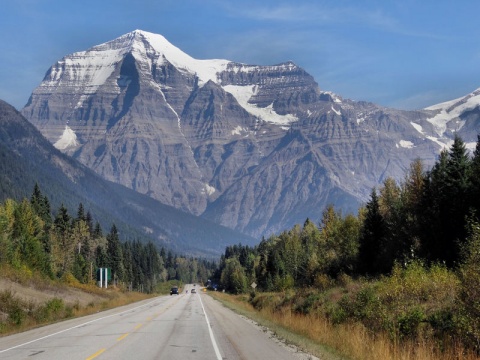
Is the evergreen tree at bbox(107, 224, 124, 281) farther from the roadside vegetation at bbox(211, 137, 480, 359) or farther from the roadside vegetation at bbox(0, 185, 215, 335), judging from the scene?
the roadside vegetation at bbox(211, 137, 480, 359)

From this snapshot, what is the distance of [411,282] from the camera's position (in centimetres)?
2706

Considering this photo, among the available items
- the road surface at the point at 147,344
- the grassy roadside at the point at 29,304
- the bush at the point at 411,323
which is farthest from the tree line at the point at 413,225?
the grassy roadside at the point at 29,304

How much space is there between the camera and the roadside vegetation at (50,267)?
4065cm

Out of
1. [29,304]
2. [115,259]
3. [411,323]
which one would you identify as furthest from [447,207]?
[115,259]

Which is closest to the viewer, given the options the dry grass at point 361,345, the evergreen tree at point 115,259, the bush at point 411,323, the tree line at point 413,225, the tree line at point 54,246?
the dry grass at point 361,345

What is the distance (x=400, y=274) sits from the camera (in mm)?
31703

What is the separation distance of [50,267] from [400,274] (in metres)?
62.3

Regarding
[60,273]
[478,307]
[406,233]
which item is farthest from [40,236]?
[478,307]

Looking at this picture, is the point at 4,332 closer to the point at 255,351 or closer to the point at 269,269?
the point at 255,351

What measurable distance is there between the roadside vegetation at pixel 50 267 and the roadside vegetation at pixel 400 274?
15287 millimetres

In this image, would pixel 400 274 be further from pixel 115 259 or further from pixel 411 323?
pixel 115 259

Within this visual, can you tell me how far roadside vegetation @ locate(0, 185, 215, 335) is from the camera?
133ft

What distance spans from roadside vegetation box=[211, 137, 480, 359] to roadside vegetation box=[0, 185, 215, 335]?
1529 cm

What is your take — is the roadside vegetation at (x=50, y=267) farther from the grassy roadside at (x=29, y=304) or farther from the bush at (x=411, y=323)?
the bush at (x=411, y=323)
